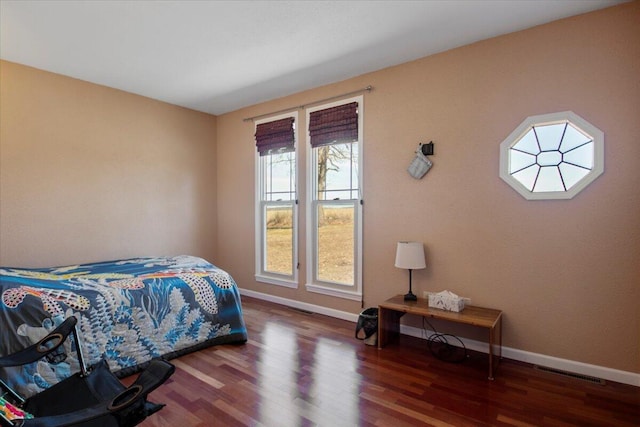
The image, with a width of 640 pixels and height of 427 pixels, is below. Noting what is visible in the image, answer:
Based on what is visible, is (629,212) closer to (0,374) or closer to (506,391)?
(506,391)

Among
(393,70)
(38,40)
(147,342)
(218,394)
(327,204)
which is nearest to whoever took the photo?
(218,394)

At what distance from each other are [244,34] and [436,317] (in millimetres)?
2804

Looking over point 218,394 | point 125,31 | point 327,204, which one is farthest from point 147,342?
point 125,31

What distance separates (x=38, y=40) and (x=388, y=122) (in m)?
3.21

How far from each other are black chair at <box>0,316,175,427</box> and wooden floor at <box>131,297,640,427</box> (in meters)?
0.44

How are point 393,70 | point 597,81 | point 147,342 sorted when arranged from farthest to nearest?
point 393,70, point 147,342, point 597,81

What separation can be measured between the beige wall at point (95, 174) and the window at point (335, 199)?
6.18 ft

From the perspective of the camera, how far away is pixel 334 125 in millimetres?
3834

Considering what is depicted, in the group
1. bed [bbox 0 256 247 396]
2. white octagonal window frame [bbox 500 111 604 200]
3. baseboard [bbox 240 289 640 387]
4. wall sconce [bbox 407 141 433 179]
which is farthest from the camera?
wall sconce [bbox 407 141 433 179]

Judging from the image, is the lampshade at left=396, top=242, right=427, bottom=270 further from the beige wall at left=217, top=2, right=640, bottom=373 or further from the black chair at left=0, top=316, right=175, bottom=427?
the black chair at left=0, top=316, right=175, bottom=427

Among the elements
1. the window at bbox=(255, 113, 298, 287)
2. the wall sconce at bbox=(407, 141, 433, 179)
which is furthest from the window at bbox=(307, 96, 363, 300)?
the wall sconce at bbox=(407, 141, 433, 179)

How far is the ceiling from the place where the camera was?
8.05ft

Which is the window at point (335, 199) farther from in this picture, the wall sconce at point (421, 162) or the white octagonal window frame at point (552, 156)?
the white octagonal window frame at point (552, 156)

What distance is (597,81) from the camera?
2.49 m
